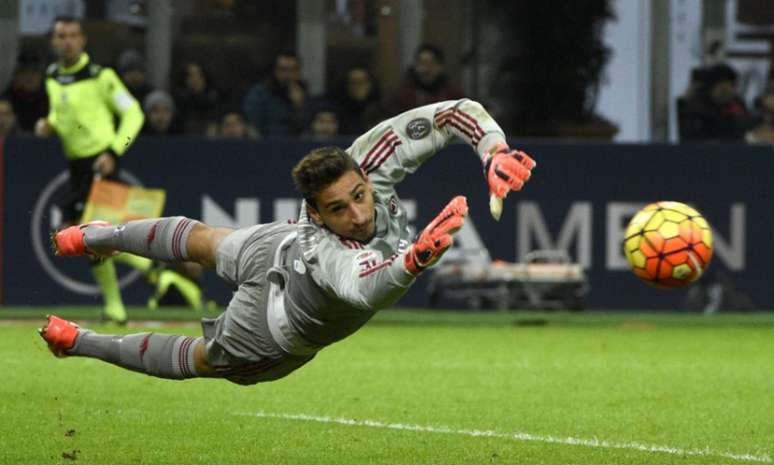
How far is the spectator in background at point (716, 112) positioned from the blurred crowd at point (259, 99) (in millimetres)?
2372

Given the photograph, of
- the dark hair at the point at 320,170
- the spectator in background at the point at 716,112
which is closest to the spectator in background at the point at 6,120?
the spectator in background at the point at 716,112

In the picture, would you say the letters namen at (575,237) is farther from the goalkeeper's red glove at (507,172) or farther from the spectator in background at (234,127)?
the goalkeeper's red glove at (507,172)

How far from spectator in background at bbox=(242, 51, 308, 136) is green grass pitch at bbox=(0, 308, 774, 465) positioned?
3750mm

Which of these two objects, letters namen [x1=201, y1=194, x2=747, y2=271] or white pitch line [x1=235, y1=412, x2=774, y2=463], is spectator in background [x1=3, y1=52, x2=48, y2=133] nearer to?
letters namen [x1=201, y1=194, x2=747, y2=271]

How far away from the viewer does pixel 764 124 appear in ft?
55.2

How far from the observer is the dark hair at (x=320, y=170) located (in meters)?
6.32

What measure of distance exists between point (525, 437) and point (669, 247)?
1.15 meters

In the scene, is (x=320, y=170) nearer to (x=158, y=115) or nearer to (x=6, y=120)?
(x=158, y=115)

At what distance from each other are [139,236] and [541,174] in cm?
894

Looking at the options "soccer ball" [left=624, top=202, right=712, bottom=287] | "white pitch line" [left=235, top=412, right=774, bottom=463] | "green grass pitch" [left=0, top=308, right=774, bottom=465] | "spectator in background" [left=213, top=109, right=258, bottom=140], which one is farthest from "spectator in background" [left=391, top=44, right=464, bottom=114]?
"white pitch line" [left=235, top=412, right=774, bottom=463]

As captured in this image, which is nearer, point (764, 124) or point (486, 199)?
point (486, 199)

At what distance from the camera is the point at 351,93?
16.7 m

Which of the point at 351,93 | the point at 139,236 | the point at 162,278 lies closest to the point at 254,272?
the point at 139,236

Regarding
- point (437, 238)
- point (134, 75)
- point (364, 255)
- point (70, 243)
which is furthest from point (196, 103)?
point (437, 238)
